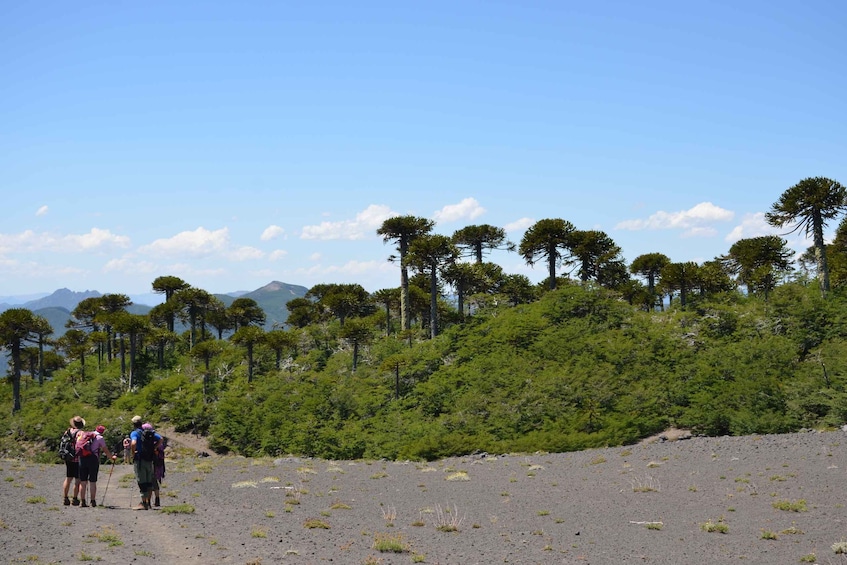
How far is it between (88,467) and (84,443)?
2.66 feet

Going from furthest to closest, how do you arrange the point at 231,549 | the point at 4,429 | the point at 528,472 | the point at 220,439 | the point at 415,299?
the point at 415,299, the point at 4,429, the point at 220,439, the point at 528,472, the point at 231,549

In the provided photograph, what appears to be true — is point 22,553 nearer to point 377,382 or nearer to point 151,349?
point 377,382

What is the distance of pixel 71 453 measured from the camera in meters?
13.5

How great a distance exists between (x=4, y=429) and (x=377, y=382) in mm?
32692

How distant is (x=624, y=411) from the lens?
3031 centimetres

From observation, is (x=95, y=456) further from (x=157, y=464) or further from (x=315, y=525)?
(x=315, y=525)

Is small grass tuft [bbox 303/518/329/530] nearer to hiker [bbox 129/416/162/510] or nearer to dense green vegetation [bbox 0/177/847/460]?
hiker [bbox 129/416/162/510]

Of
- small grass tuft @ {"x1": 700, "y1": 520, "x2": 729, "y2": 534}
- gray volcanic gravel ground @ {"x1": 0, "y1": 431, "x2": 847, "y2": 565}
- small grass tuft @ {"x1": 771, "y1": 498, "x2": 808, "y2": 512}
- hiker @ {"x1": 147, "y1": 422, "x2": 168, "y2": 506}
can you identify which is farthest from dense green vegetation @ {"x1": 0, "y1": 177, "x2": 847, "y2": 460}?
hiker @ {"x1": 147, "y1": 422, "x2": 168, "y2": 506}

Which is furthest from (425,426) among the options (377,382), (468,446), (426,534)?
(426,534)

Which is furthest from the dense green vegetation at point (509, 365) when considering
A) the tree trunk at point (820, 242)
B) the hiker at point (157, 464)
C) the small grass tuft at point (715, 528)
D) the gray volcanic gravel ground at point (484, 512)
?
the hiker at point (157, 464)

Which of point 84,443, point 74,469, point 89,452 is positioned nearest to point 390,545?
point 89,452

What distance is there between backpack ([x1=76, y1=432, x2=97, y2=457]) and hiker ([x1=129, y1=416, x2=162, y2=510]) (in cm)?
89

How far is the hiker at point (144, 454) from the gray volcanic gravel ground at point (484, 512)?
0.66 meters

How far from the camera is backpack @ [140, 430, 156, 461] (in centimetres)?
1387
